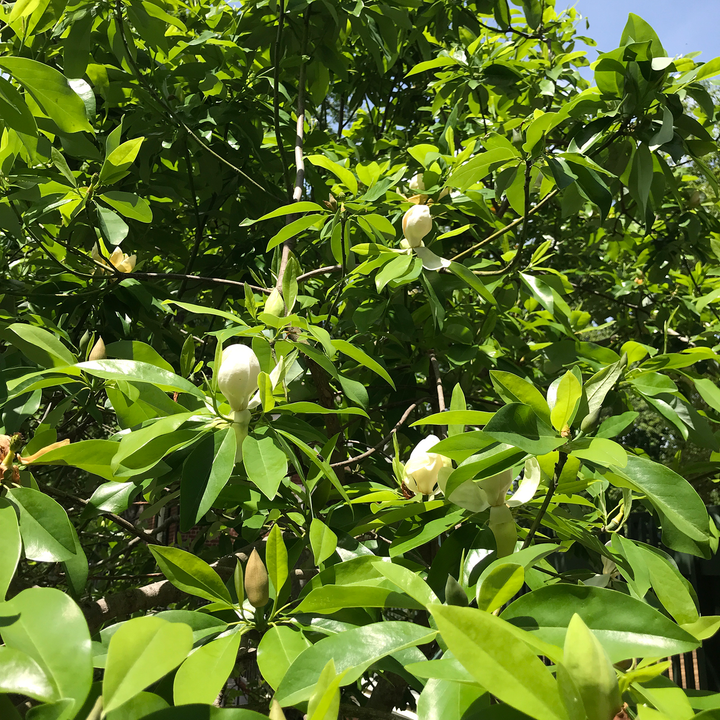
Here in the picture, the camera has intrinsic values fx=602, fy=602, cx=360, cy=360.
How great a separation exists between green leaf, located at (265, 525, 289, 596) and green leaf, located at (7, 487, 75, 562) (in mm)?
234

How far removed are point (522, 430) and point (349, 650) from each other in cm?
27

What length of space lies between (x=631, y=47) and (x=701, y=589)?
151 inches

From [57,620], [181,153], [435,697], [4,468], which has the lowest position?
[435,697]

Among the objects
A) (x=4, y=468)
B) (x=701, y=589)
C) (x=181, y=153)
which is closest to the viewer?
(x=4, y=468)

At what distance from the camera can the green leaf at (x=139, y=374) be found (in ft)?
2.59

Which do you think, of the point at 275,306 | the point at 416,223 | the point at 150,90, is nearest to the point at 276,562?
the point at 275,306

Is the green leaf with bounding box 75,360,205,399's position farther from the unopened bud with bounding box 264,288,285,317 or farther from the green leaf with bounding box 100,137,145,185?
the green leaf with bounding box 100,137,145,185

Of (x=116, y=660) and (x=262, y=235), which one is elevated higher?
(x=262, y=235)

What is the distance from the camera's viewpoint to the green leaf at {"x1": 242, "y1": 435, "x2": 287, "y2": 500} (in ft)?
2.44

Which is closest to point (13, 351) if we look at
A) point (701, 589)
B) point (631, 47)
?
point (631, 47)

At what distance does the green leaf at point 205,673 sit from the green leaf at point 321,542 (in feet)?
0.54

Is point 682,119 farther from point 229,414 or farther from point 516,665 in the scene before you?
point 516,665

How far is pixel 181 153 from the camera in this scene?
6.66ft

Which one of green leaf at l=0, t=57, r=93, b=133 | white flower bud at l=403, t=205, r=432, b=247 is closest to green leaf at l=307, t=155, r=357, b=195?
white flower bud at l=403, t=205, r=432, b=247
